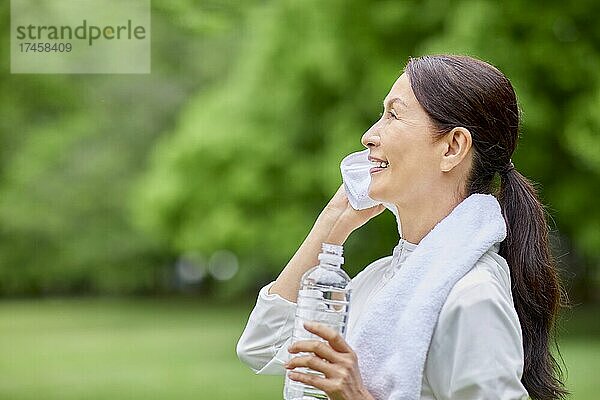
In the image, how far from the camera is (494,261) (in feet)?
3.54

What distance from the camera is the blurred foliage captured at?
6461mm

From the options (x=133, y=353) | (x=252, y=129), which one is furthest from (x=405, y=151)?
(x=133, y=353)

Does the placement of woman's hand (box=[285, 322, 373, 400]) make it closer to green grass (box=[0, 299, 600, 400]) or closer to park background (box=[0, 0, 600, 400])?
park background (box=[0, 0, 600, 400])

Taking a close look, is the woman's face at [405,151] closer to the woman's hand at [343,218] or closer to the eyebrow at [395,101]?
the eyebrow at [395,101]

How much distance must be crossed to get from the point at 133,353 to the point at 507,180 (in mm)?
8417

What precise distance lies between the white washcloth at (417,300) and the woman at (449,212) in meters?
0.02

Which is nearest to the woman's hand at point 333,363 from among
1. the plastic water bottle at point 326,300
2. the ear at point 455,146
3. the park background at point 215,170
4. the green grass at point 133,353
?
the plastic water bottle at point 326,300

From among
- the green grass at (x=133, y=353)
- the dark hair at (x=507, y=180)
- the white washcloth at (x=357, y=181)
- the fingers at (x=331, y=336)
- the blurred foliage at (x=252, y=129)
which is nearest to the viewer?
the fingers at (x=331, y=336)

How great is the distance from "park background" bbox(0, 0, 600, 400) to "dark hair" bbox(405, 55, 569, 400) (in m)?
3.56

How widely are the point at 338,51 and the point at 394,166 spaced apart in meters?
5.99

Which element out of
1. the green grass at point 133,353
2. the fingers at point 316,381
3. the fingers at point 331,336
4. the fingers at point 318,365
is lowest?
the green grass at point 133,353

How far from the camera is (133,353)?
9.29m

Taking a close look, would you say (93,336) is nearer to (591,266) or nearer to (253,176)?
(253,176)

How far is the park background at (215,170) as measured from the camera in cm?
654
